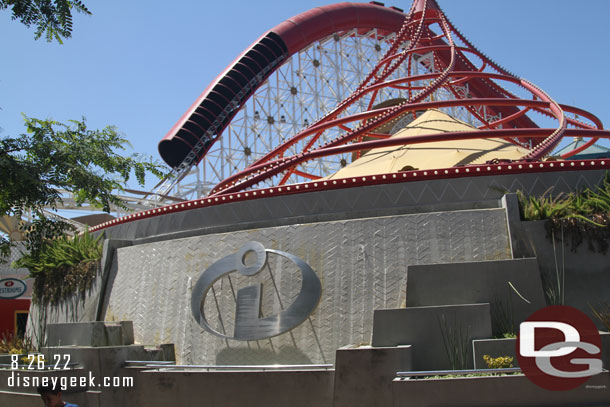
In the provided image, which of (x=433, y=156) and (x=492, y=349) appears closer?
(x=492, y=349)

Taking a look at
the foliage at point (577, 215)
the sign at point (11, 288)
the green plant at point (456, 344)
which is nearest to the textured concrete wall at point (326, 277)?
the foliage at point (577, 215)

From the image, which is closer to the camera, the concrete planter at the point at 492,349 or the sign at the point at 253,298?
the concrete planter at the point at 492,349

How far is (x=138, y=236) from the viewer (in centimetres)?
1587

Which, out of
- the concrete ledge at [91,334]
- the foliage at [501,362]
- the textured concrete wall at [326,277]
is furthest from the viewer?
the concrete ledge at [91,334]

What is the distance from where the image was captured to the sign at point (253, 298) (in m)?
11.5

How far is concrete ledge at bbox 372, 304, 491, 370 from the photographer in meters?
9.69

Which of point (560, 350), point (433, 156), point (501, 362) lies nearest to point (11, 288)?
point (433, 156)

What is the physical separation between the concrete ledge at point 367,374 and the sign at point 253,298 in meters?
2.26

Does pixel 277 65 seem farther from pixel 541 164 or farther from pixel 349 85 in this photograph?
pixel 541 164

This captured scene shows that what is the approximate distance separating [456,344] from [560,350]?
1.62 meters

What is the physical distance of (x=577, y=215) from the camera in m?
11.3

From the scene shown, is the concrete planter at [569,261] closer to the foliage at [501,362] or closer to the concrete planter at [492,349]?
the concrete planter at [492,349]

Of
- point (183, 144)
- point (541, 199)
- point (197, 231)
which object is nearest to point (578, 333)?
point (541, 199)

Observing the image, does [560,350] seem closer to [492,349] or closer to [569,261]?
[492,349]
